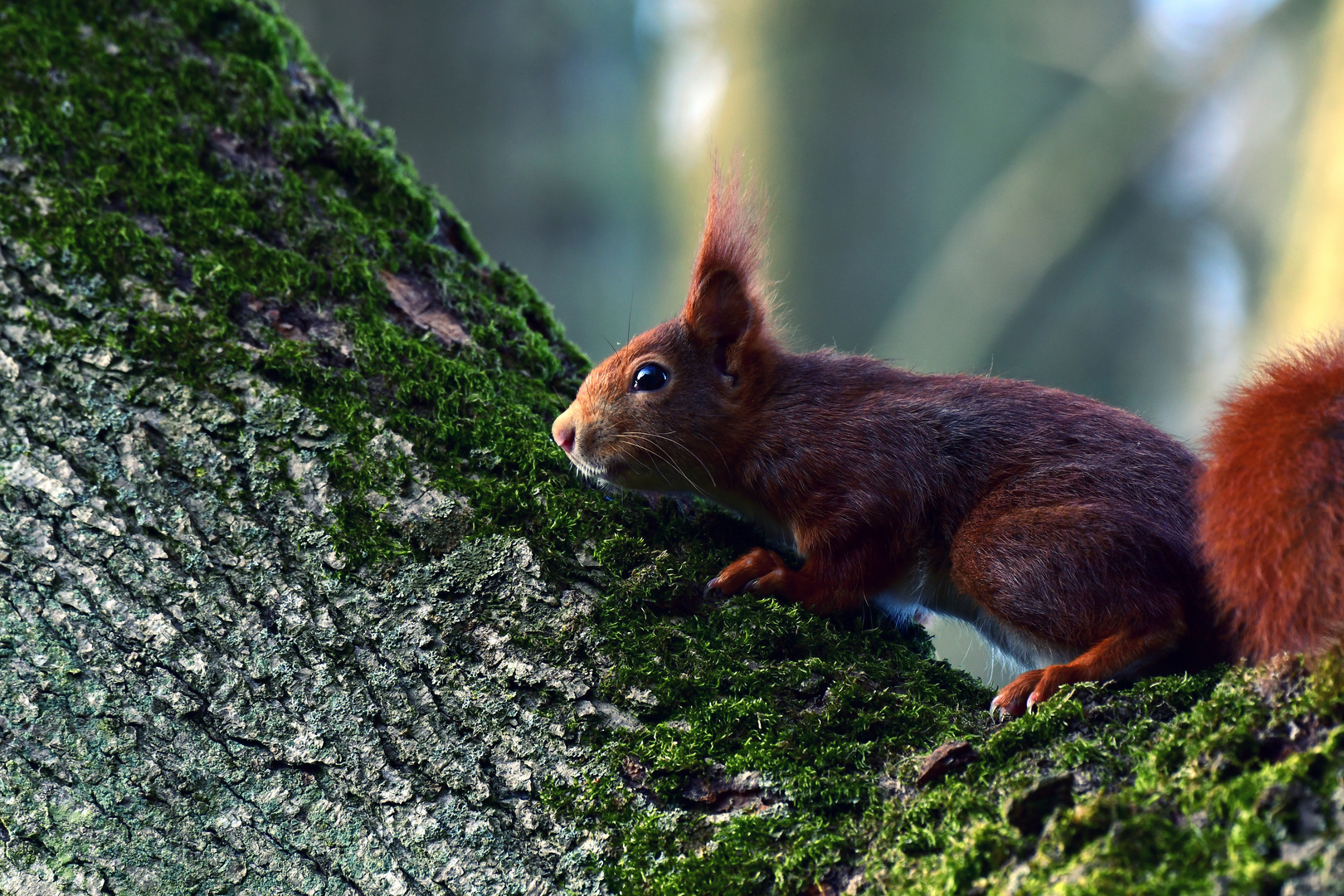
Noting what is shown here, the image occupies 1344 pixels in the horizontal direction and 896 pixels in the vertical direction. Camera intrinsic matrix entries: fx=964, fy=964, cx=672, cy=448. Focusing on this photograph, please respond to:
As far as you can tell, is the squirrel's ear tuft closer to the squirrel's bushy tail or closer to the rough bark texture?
the rough bark texture

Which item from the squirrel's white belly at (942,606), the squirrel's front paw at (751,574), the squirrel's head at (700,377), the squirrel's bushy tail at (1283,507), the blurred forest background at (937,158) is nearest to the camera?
the squirrel's bushy tail at (1283,507)

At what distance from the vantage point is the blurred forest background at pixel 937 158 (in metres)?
7.52

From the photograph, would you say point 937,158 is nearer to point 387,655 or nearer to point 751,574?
point 751,574

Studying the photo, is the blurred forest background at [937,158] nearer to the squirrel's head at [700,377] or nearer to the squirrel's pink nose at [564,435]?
the squirrel's head at [700,377]

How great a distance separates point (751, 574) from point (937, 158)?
7.08 metres

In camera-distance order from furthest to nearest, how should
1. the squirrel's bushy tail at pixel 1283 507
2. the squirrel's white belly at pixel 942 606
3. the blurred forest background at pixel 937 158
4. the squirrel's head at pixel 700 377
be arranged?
the blurred forest background at pixel 937 158, the squirrel's head at pixel 700 377, the squirrel's white belly at pixel 942 606, the squirrel's bushy tail at pixel 1283 507

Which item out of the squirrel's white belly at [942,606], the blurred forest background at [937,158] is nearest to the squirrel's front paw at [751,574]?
the squirrel's white belly at [942,606]

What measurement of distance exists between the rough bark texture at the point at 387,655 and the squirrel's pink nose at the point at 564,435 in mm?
92

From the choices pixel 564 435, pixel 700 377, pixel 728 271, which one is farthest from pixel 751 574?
pixel 728 271

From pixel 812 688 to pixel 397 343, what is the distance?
3.91 ft

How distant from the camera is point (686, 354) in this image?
2.52m

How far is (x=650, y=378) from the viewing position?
2.47 meters

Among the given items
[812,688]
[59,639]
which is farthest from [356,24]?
[812,688]

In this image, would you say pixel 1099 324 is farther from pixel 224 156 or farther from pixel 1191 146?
pixel 224 156
